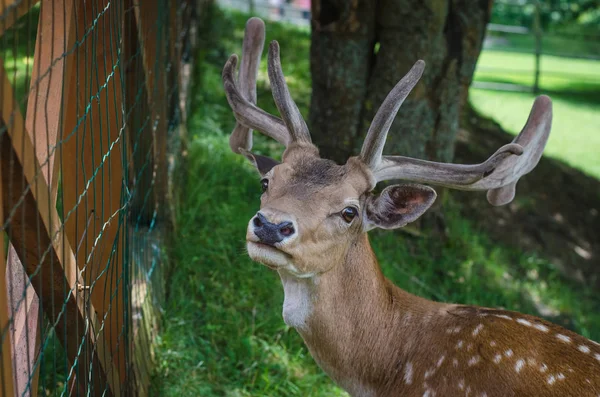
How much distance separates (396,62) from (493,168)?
2.24 m

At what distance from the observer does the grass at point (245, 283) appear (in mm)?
4332

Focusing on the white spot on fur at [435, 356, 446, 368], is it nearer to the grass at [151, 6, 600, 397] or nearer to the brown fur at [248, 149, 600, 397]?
the brown fur at [248, 149, 600, 397]

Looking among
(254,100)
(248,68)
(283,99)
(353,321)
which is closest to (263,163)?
(283,99)

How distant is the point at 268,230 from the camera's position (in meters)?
2.93

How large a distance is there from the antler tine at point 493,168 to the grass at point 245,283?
806 millimetres

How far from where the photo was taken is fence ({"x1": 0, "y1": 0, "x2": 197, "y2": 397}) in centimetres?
216

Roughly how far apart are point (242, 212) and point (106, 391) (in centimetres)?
258

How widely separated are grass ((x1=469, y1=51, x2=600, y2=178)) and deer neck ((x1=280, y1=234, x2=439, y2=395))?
735cm

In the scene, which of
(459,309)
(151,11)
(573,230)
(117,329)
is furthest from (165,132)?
(573,230)

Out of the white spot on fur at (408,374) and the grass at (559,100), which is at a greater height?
the white spot on fur at (408,374)

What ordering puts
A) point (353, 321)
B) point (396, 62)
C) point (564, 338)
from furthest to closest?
point (396, 62) < point (353, 321) < point (564, 338)

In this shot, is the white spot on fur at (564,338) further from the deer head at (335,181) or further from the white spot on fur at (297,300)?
the white spot on fur at (297,300)

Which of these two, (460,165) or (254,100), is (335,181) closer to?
(460,165)

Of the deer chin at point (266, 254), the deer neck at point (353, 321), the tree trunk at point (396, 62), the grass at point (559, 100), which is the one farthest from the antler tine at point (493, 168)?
the grass at point (559, 100)
